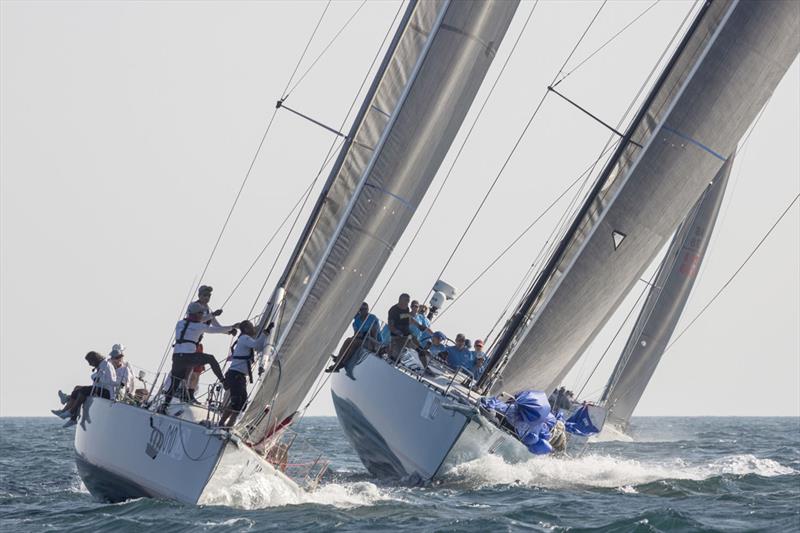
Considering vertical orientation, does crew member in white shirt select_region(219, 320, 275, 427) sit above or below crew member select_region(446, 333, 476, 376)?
below

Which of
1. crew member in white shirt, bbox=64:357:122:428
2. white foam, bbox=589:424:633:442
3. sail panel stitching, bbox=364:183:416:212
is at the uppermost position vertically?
sail panel stitching, bbox=364:183:416:212

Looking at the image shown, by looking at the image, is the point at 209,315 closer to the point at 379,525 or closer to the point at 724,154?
the point at 379,525

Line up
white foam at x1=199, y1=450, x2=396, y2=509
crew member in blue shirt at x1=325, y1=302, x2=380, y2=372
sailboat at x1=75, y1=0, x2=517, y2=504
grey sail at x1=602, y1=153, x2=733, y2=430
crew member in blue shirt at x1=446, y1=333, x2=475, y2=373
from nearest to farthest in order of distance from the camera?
white foam at x1=199, y1=450, x2=396, y2=509, sailboat at x1=75, y1=0, x2=517, y2=504, crew member in blue shirt at x1=325, y1=302, x2=380, y2=372, crew member in blue shirt at x1=446, y1=333, x2=475, y2=373, grey sail at x1=602, y1=153, x2=733, y2=430

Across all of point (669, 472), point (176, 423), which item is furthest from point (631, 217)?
point (176, 423)

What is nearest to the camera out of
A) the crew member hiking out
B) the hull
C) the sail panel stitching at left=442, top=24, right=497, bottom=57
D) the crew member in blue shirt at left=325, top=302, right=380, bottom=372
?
the sail panel stitching at left=442, top=24, right=497, bottom=57

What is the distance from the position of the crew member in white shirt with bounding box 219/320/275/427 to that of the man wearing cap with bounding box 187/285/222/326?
0.76m

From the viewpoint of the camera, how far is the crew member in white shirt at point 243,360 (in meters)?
13.3

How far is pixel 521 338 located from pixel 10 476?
273 inches

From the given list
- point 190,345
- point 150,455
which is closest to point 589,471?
point 190,345

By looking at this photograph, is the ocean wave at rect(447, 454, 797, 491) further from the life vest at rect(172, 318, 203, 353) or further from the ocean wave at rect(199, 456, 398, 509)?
the life vest at rect(172, 318, 203, 353)

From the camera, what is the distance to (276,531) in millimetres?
11961

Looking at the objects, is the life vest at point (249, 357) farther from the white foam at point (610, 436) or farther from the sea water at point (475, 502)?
the white foam at point (610, 436)

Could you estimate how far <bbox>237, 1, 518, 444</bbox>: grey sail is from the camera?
13.8 m

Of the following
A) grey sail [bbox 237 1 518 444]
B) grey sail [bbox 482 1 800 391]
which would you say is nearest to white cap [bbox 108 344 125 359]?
grey sail [bbox 237 1 518 444]
